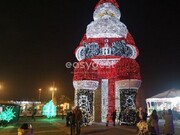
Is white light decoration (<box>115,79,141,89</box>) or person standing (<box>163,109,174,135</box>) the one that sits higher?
white light decoration (<box>115,79,141,89</box>)

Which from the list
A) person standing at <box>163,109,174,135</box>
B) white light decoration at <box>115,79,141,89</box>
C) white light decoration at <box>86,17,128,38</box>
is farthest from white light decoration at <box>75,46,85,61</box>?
person standing at <box>163,109,174,135</box>

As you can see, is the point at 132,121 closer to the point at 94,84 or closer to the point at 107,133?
the point at 94,84

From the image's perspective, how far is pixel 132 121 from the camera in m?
21.9

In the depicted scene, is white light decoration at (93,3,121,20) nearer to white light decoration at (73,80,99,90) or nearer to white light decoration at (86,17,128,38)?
white light decoration at (86,17,128,38)

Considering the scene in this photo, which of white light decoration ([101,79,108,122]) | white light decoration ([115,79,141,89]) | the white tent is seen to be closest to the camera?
white light decoration ([115,79,141,89])

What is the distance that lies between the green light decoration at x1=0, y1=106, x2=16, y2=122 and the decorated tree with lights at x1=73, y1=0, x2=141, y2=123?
19.6 ft

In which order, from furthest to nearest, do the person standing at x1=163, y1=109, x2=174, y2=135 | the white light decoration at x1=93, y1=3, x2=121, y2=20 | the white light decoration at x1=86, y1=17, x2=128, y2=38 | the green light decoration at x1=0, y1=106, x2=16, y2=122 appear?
the green light decoration at x1=0, y1=106, x2=16, y2=122, the white light decoration at x1=93, y1=3, x2=121, y2=20, the white light decoration at x1=86, y1=17, x2=128, y2=38, the person standing at x1=163, y1=109, x2=174, y2=135

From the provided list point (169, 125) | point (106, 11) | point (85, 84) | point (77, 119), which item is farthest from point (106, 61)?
point (169, 125)

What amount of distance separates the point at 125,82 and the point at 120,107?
1.95 m

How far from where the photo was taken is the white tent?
1238 inches

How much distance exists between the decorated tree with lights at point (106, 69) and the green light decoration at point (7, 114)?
5.96 m

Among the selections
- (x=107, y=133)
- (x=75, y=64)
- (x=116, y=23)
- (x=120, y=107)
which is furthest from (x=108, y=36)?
(x=107, y=133)

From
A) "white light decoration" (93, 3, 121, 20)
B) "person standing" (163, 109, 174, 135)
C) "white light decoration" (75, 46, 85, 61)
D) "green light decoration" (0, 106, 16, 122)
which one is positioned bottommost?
"person standing" (163, 109, 174, 135)

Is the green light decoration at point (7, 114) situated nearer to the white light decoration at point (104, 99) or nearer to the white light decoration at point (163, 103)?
the white light decoration at point (104, 99)
